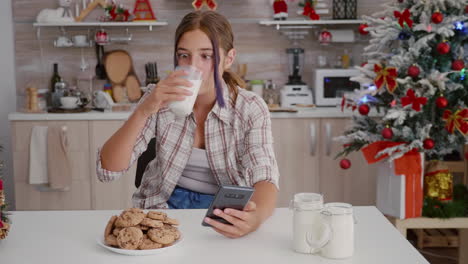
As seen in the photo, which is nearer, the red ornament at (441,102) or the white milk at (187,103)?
the white milk at (187,103)

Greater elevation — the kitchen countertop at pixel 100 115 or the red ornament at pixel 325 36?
the red ornament at pixel 325 36

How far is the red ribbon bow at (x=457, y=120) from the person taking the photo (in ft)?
9.31

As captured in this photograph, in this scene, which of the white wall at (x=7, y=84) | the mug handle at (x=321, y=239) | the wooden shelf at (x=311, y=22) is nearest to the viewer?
the mug handle at (x=321, y=239)

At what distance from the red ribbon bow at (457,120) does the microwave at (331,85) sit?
1.33 metres

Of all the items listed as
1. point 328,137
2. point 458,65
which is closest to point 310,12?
point 328,137

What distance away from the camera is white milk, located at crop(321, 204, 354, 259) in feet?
4.57

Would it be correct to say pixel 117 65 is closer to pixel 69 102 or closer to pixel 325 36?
pixel 69 102

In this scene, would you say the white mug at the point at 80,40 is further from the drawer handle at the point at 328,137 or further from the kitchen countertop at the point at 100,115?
the drawer handle at the point at 328,137

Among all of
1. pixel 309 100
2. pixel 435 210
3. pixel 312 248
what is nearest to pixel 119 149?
pixel 312 248

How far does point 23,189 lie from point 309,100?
6.76 ft

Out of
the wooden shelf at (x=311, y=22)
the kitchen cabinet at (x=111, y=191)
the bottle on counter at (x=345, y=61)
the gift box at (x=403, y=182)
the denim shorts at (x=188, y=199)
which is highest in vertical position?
the wooden shelf at (x=311, y=22)

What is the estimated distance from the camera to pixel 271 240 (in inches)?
60.7

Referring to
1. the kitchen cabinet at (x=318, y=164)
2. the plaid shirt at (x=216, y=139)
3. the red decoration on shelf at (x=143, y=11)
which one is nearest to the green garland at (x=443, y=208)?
the kitchen cabinet at (x=318, y=164)

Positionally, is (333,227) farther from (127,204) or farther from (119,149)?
(127,204)
